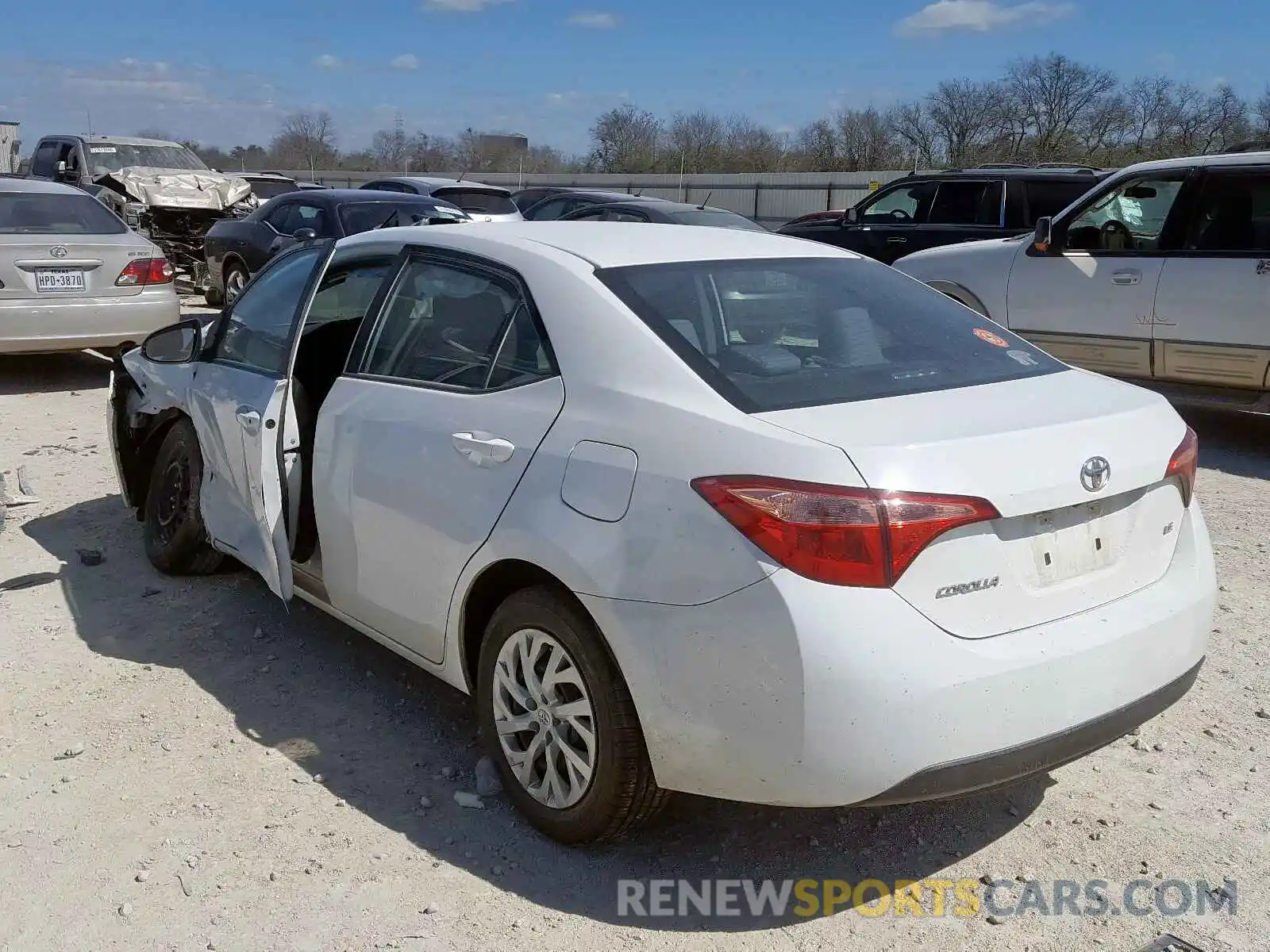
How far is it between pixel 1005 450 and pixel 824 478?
46 centimetres

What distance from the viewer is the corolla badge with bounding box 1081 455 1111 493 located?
284 centimetres

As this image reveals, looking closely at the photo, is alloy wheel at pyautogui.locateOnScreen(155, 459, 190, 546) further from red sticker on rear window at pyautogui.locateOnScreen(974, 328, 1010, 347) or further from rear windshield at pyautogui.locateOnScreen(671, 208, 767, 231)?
rear windshield at pyautogui.locateOnScreen(671, 208, 767, 231)

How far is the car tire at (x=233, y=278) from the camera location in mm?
14203

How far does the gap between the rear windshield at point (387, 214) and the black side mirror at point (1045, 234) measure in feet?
19.5

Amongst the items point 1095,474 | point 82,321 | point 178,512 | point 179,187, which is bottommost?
point 178,512

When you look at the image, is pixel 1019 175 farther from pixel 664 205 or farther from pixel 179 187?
pixel 179 187

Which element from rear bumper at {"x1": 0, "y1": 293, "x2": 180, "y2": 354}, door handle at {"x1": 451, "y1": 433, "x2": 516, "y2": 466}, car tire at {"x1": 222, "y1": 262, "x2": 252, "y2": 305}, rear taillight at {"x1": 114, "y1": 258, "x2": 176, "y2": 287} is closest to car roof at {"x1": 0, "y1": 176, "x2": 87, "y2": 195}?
rear taillight at {"x1": 114, "y1": 258, "x2": 176, "y2": 287}

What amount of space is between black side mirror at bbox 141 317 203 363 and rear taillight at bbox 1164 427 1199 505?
3795 mm

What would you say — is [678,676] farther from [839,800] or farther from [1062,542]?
[1062,542]

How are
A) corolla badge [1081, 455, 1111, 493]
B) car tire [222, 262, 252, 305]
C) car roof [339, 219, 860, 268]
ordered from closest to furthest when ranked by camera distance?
corolla badge [1081, 455, 1111, 493]
car roof [339, 219, 860, 268]
car tire [222, 262, 252, 305]

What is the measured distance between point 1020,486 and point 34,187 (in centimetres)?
991

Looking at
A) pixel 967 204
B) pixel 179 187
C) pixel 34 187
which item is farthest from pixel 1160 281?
pixel 179 187

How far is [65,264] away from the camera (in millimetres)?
9609

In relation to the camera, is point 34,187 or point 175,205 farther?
point 175,205
